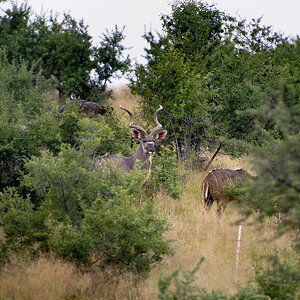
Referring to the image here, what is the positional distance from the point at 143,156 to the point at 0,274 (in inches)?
189

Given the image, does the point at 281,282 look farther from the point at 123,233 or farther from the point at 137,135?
the point at 137,135

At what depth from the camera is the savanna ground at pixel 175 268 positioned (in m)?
5.81

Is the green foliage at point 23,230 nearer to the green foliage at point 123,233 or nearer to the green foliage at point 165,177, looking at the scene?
the green foliage at point 123,233

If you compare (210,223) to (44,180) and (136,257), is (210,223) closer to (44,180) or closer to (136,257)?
(136,257)

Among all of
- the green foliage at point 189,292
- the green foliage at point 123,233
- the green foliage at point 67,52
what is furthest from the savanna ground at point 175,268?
the green foliage at point 67,52

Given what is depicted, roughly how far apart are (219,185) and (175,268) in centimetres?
313

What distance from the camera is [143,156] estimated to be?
34.0ft

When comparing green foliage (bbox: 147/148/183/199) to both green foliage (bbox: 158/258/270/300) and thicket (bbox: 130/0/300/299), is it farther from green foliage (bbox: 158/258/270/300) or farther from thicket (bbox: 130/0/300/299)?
green foliage (bbox: 158/258/270/300)

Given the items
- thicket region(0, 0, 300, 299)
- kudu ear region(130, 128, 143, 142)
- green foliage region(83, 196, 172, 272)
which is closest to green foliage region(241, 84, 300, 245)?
thicket region(0, 0, 300, 299)

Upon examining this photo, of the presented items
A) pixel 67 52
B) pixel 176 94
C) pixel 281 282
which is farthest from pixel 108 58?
pixel 281 282

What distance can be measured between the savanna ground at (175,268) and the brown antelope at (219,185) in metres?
0.39

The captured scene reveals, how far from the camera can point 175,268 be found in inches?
272

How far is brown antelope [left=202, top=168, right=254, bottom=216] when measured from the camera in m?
9.73

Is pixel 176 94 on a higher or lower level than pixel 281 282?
higher
